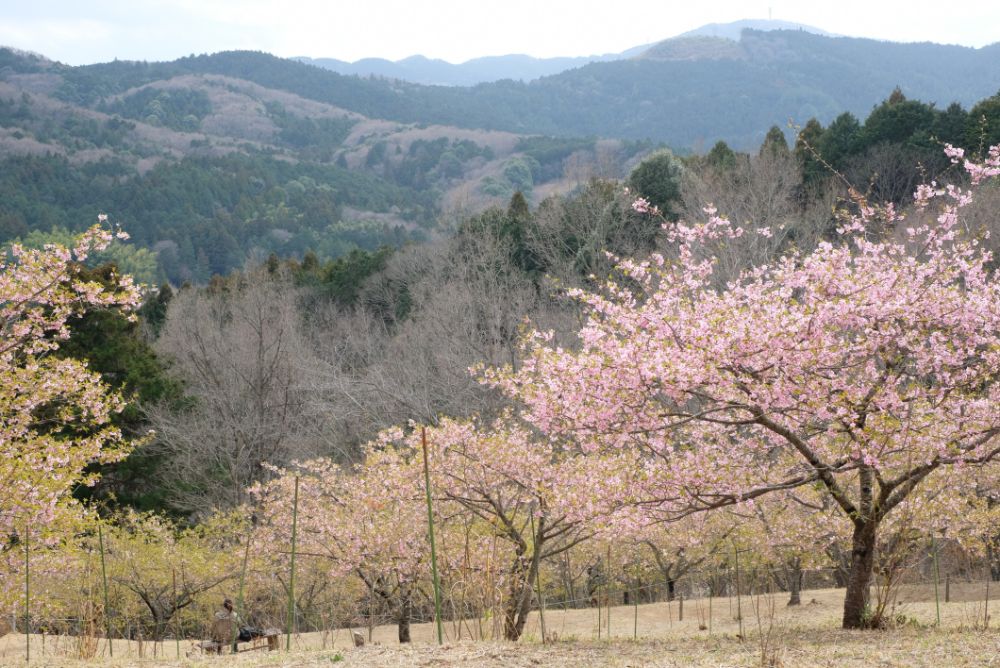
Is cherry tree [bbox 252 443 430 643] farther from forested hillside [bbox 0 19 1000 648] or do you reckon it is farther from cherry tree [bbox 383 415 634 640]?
cherry tree [bbox 383 415 634 640]

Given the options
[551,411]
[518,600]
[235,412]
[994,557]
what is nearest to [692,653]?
[551,411]

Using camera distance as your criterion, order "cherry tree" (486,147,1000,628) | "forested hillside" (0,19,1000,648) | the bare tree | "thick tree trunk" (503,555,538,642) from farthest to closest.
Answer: the bare tree → "thick tree trunk" (503,555,538,642) → "forested hillside" (0,19,1000,648) → "cherry tree" (486,147,1000,628)

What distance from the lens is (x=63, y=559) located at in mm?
13258

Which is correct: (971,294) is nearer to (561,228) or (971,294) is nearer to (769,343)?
(769,343)

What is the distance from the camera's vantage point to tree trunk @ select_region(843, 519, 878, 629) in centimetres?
939

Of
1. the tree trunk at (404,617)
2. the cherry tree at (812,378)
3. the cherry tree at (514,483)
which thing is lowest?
the tree trunk at (404,617)

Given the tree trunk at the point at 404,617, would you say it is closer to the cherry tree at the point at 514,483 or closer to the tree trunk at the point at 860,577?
the cherry tree at the point at 514,483

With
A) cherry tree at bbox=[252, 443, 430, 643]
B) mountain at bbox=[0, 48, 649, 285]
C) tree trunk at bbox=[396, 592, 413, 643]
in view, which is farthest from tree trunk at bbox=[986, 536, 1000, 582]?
mountain at bbox=[0, 48, 649, 285]

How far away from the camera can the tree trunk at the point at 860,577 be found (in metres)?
9.39

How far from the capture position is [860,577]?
954cm

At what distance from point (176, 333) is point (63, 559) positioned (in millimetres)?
29783

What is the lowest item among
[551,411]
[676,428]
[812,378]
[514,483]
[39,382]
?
[514,483]

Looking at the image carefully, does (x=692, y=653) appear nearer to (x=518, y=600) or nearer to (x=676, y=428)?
(x=676, y=428)

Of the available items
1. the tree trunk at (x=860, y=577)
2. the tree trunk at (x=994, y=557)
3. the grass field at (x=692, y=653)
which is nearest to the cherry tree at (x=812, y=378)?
the tree trunk at (x=860, y=577)
